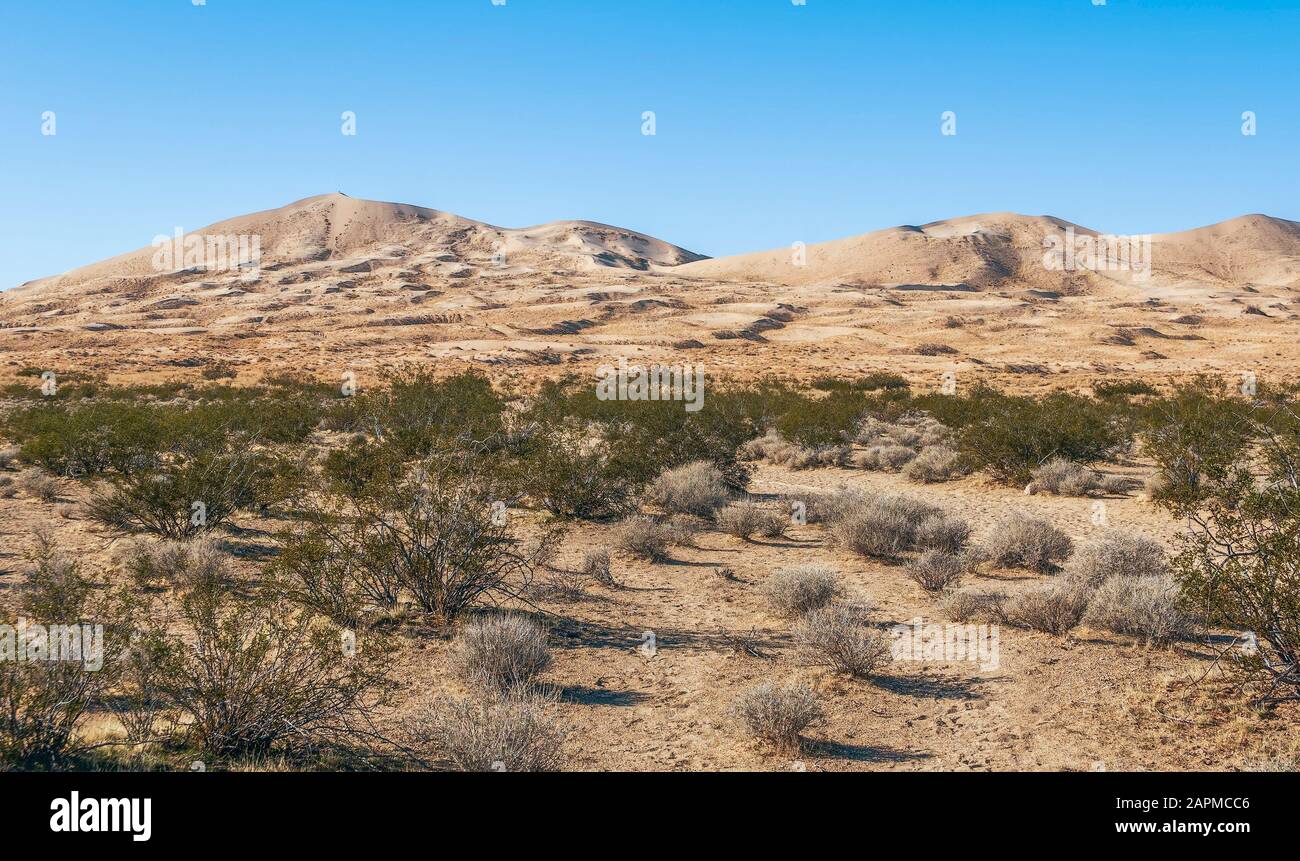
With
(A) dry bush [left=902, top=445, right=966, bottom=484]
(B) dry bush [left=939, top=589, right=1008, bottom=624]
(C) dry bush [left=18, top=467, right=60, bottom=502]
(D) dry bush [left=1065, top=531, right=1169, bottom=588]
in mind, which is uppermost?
(C) dry bush [left=18, top=467, right=60, bottom=502]

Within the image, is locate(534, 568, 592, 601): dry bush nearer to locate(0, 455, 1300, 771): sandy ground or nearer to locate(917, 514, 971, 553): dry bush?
locate(0, 455, 1300, 771): sandy ground

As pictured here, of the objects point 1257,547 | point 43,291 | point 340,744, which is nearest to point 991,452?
point 1257,547

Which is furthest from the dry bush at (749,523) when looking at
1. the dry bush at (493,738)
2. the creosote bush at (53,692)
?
the creosote bush at (53,692)

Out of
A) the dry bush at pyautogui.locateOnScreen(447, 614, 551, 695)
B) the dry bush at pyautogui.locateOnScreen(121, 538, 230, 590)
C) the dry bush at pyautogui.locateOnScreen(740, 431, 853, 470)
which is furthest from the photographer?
the dry bush at pyautogui.locateOnScreen(740, 431, 853, 470)

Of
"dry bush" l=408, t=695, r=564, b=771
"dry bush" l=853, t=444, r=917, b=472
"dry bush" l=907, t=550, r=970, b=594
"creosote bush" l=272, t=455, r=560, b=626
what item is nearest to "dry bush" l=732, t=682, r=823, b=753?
"dry bush" l=408, t=695, r=564, b=771

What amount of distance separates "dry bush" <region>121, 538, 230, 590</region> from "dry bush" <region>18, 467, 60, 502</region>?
603 centimetres

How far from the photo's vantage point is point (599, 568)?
36.0 feet

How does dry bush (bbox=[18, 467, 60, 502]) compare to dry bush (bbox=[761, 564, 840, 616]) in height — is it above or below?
above

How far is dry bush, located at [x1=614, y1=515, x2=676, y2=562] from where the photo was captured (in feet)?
39.8

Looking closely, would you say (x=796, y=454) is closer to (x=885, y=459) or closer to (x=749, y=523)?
(x=885, y=459)

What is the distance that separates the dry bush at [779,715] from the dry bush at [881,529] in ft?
19.4

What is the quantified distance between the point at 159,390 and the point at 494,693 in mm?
40028

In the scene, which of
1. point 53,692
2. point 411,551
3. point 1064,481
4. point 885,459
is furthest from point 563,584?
point 885,459

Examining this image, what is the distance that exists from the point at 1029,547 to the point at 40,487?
1724 cm
